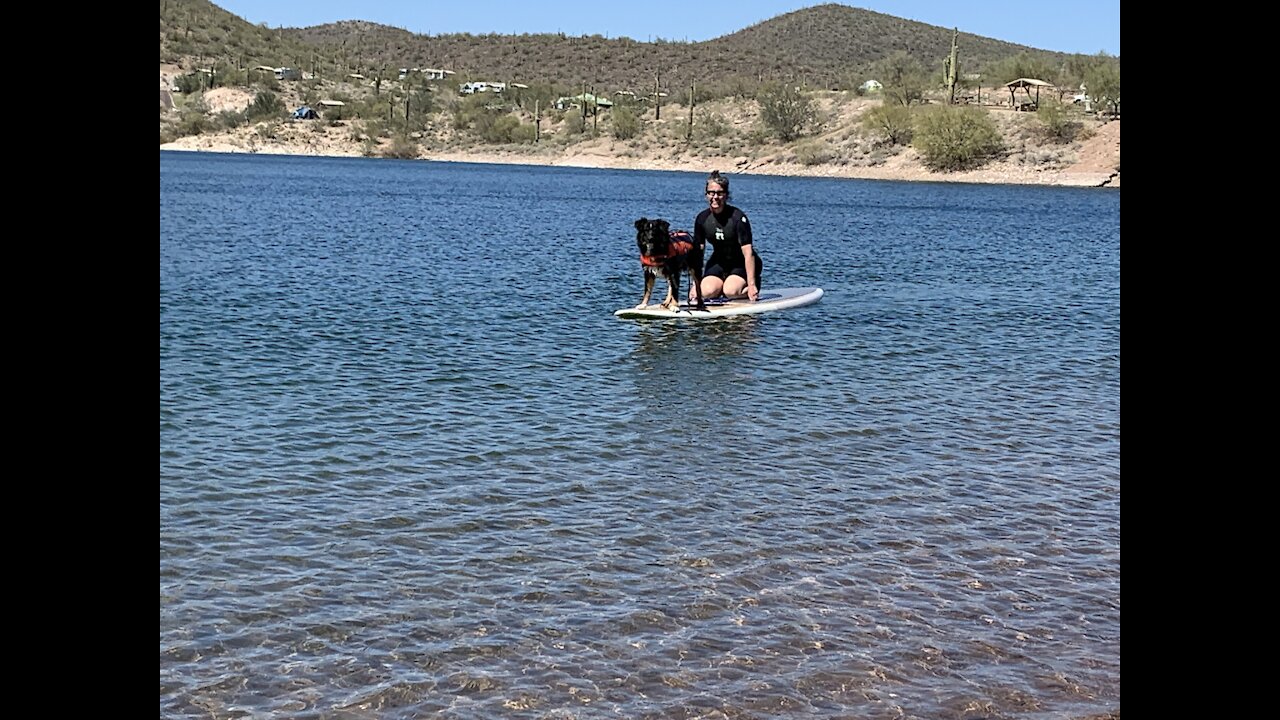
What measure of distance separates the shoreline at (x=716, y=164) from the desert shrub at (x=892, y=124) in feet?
7.57

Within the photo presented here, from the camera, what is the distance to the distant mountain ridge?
5605 inches

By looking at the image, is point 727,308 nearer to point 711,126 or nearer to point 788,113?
point 788,113

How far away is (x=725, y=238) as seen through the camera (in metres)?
16.8

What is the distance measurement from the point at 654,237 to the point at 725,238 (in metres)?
1.71

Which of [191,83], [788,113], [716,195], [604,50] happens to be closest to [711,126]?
[788,113]

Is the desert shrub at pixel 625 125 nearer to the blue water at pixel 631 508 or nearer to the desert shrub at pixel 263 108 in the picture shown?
the desert shrub at pixel 263 108

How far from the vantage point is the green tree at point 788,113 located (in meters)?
94.7

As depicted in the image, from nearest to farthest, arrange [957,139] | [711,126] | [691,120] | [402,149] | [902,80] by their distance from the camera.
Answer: [957,139], [902,80], [711,126], [691,120], [402,149]

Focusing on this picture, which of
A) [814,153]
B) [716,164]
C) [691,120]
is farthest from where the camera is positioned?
[691,120]

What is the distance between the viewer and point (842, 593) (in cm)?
625

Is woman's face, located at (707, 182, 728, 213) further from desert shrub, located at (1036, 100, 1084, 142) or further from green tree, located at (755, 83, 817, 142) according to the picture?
green tree, located at (755, 83, 817, 142)

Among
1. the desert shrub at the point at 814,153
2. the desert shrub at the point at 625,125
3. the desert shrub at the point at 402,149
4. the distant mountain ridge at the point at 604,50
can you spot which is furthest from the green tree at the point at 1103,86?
the desert shrub at the point at 402,149
